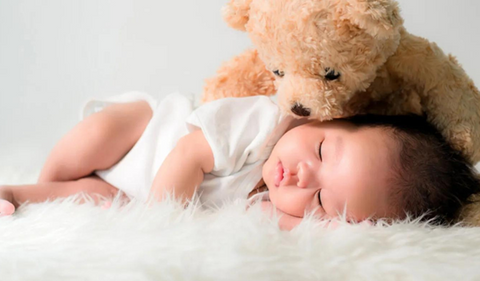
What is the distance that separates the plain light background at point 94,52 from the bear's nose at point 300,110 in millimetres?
1020

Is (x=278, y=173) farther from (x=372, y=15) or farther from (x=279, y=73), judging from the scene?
(x=372, y=15)

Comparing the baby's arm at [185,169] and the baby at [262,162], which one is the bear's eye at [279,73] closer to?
the baby at [262,162]

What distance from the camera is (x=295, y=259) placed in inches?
29.9

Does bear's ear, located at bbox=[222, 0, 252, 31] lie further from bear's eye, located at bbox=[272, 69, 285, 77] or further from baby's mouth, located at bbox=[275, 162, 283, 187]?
baby's mouth, located at bbox=[275, 162, 283, 187]

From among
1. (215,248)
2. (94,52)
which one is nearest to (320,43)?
(215,248)

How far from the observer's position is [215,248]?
755 mm

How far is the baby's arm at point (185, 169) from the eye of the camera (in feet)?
3.65

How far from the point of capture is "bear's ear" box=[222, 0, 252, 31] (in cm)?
108

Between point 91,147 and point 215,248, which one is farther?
point 91,147

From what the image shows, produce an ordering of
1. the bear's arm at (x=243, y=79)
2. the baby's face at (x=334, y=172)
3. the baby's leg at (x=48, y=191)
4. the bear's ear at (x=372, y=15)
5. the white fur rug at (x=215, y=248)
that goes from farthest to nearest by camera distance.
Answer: the bear's arm at (x=243, y=79), the baby's leg at (x=48, y=191), the baby's face at (x=334, y=172), the bear's ear at (x=372, y=15), the white fur rug at (x=215, y=248)

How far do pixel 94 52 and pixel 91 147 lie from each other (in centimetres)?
86

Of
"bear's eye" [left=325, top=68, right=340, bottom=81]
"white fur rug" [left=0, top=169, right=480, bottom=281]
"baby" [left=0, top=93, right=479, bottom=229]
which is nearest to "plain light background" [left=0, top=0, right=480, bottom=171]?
"baby" [left=0, top=93, right=479, bottom=229]

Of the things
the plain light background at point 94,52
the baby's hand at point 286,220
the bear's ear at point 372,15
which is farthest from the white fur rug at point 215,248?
the plain light background at point 94,52

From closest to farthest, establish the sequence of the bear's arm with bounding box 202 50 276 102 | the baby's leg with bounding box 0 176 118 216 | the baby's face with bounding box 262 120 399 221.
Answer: the baby's face with bounding box 262 120 399 221 → the baby's leg with bounding box 0 176 118 216 → the bear's arm with bounding box 202 50 276 102
